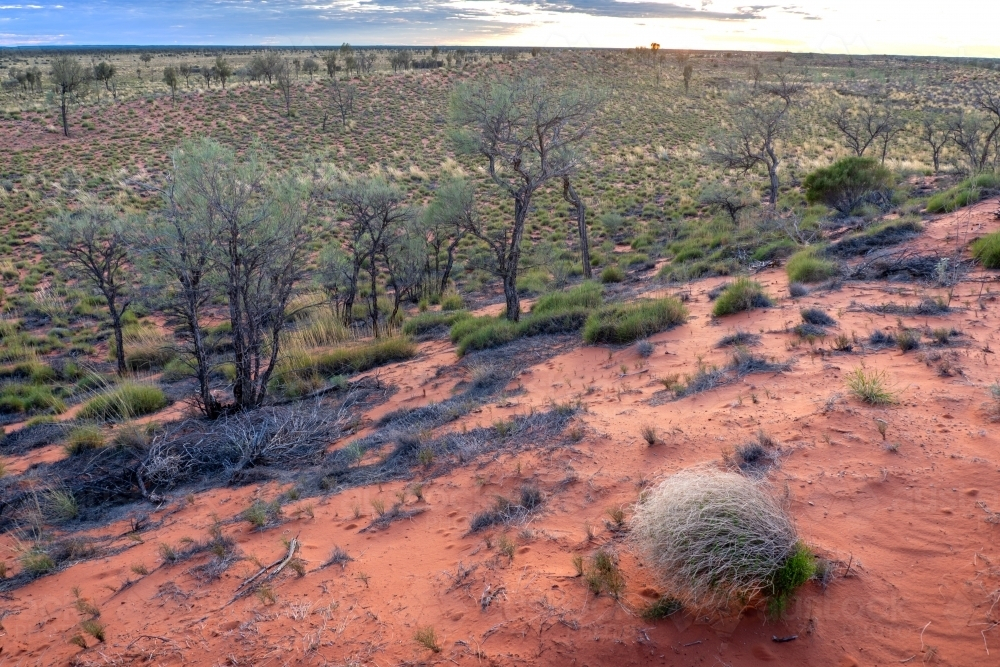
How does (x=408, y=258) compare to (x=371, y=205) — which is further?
(x=408, y=258)

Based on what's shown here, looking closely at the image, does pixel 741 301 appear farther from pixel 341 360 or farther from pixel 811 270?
pixel 341 360

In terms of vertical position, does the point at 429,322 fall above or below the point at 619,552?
below

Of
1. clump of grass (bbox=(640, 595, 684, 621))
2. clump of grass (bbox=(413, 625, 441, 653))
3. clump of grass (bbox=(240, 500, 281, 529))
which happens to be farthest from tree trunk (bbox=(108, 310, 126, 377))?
clump of grass (bbox=(640, 595, 684, 621))

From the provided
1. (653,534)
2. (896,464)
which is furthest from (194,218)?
(896,464)

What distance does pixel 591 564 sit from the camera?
4.19m

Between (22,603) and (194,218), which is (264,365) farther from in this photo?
(22,603)

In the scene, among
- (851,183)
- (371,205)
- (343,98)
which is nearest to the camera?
(371,205)

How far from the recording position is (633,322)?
988 centimetres

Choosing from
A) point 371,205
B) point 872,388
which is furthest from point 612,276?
point 872,388

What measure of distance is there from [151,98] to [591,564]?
4997cm

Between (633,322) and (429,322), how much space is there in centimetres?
647

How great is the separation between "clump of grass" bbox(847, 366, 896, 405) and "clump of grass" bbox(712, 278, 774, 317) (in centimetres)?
380

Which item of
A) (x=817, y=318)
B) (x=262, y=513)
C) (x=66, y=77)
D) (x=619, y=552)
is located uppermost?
(x=66, y=77)

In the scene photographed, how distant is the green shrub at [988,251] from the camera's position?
10.3 m
